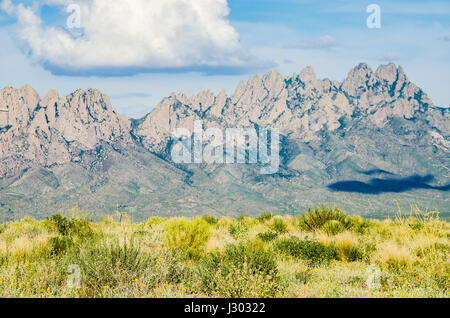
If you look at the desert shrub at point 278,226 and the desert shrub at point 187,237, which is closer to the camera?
the desert shrub at point 187,237

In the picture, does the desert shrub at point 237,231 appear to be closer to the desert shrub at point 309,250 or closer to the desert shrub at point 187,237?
the desert shrub at point 187,237

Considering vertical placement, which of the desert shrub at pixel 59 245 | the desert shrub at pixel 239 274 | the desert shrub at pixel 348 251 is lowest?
the desert shrub at pixel 348 251

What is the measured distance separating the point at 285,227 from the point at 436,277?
1020cm

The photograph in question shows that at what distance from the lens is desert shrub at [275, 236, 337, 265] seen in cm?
1163

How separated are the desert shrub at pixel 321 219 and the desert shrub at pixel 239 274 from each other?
9086 millimetres

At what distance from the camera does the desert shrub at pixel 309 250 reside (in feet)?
38.2

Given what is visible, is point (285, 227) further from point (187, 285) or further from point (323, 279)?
point (187, 285)

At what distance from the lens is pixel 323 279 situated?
9.22 metres

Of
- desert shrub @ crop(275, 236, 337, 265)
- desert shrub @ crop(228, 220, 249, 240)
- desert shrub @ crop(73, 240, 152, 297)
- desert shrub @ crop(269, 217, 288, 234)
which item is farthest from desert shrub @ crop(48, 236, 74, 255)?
desert shrub @ crop(269, 217, 288, 234)

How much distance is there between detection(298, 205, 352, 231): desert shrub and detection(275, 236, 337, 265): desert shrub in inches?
196

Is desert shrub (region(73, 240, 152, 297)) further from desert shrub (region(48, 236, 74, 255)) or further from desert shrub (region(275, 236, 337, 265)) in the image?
desert shrub (region(275, 236, 337, 265))

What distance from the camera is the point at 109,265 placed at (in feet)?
27.6

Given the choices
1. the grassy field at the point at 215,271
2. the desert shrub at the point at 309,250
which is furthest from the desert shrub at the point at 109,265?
the desert shrub at the point at 309,250
